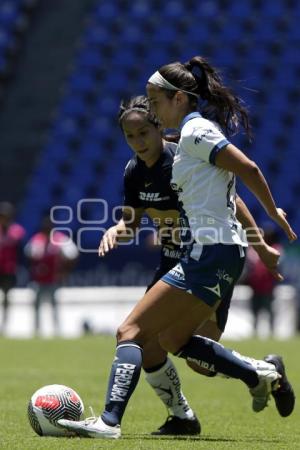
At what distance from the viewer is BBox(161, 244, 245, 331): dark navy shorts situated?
5750 mm

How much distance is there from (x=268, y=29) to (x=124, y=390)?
22.1 metres

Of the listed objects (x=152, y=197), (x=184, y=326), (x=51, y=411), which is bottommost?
(x=51, y=411)

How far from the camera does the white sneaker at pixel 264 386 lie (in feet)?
20.3

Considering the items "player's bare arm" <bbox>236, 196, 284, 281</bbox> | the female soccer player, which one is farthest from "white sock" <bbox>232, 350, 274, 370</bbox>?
"player's bare arm" <bbox>236, 196, 284, 281</bbox>

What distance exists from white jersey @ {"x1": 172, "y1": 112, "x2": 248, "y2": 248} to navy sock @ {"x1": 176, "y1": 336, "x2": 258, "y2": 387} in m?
0.62

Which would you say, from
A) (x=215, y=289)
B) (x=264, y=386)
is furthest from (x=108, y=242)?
(x=264, y=386)

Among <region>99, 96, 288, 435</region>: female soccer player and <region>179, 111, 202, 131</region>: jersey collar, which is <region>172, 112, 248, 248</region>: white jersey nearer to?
<region>179, 111, 202, 131</region>: jersey collar

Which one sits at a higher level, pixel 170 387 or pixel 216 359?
pixel 216 359

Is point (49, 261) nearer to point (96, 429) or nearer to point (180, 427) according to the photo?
point (180, 427)

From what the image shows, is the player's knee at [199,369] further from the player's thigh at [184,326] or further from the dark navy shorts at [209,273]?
the dark navy shorts at [209,273]

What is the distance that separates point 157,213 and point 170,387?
3.60ft

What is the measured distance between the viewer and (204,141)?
5723 mm

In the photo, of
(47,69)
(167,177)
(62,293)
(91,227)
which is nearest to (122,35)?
(47,69)

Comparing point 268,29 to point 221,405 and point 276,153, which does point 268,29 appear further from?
point 221,405
